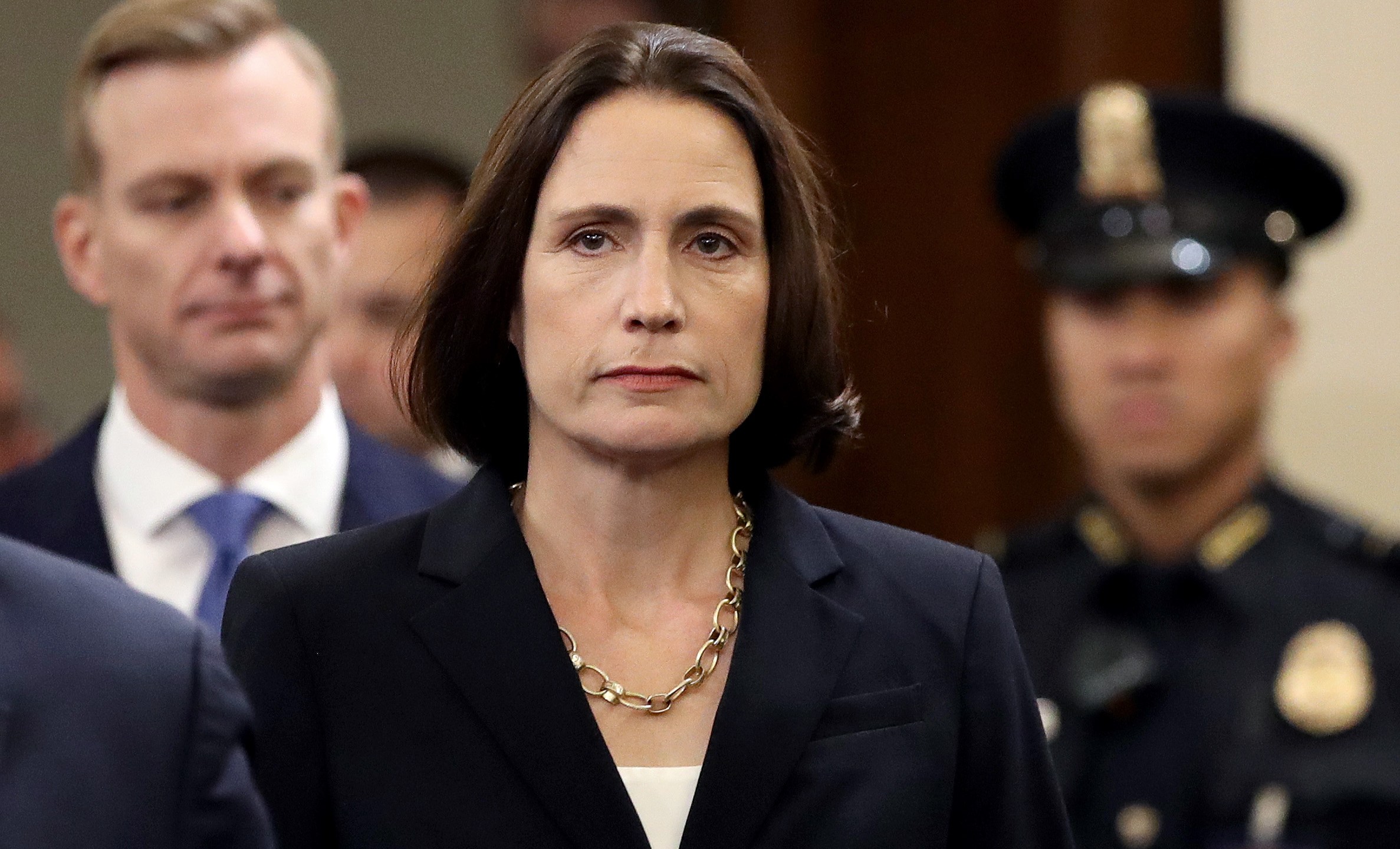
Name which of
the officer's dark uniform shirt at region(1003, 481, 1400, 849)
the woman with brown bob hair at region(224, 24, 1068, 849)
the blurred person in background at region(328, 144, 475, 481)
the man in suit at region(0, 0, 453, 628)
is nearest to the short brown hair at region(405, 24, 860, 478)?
the woman with brown bob hair at region(224, 24, 1068, 849)

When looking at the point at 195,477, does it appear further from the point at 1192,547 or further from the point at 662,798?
the point at 1192,547

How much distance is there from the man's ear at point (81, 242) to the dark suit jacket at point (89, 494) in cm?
20

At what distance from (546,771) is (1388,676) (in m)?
1.98

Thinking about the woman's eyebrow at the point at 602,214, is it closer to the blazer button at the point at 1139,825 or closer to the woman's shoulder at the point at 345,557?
the woman's shoulder at the point at 345,557

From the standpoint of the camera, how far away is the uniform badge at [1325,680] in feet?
11.5

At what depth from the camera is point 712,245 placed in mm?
2096

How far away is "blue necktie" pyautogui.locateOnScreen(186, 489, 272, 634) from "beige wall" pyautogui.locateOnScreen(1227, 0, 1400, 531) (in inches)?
94.6

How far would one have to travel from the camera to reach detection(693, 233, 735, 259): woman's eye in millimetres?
2086

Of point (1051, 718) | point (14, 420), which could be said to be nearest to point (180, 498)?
point (1051, 718)

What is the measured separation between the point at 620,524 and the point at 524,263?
0.26 metres

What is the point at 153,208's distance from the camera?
3.13 m

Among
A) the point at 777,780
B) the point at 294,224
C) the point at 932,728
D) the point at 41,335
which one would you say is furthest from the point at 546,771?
the point at 41,335

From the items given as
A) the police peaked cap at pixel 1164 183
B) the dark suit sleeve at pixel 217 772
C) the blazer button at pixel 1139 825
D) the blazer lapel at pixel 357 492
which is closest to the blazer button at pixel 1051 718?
the blazer button at pixel 1139 825

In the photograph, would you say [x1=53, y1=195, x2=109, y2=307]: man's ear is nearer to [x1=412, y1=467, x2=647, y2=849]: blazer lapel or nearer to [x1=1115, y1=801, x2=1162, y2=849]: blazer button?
[x1=412, y1=467, x2=647, y2=849]: blazer lapel
